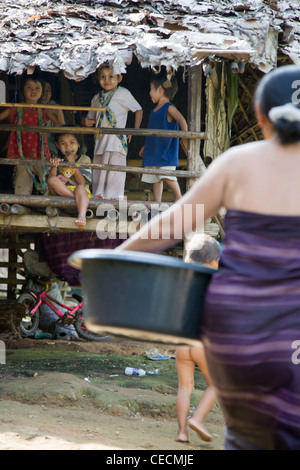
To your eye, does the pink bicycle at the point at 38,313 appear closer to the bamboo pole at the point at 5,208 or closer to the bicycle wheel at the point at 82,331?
the bicycle wheel at the point at 82,331

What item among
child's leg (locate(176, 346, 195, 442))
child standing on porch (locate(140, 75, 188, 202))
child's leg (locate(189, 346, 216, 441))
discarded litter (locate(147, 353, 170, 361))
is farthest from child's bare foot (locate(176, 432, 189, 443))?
discarded litter (locate(147, 353, 170, 361))

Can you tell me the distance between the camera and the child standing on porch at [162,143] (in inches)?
314

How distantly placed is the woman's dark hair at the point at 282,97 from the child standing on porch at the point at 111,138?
5.79m

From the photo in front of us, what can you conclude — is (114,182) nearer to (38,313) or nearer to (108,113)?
(108,113)

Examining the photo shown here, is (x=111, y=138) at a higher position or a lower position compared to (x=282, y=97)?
lower

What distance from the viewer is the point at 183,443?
16.6ft

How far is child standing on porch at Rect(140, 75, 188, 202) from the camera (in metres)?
7.98

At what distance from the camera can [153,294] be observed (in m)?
2.28

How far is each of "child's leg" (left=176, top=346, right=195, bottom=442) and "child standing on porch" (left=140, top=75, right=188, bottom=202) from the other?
336cm

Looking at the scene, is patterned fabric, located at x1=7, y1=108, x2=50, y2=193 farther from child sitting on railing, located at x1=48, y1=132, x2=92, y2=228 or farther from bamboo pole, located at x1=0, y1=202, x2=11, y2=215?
bamboo pole, located at x1=0, y1=202, x2=11, y2=215

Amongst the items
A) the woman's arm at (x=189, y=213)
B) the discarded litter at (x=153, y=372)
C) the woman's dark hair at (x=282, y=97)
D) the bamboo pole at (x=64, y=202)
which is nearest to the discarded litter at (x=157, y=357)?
the discarded litter at (x=153, y=372)

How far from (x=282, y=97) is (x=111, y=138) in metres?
5.96

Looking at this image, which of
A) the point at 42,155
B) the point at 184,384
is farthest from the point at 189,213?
the point at 42,155

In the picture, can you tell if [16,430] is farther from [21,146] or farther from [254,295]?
[21,146]
